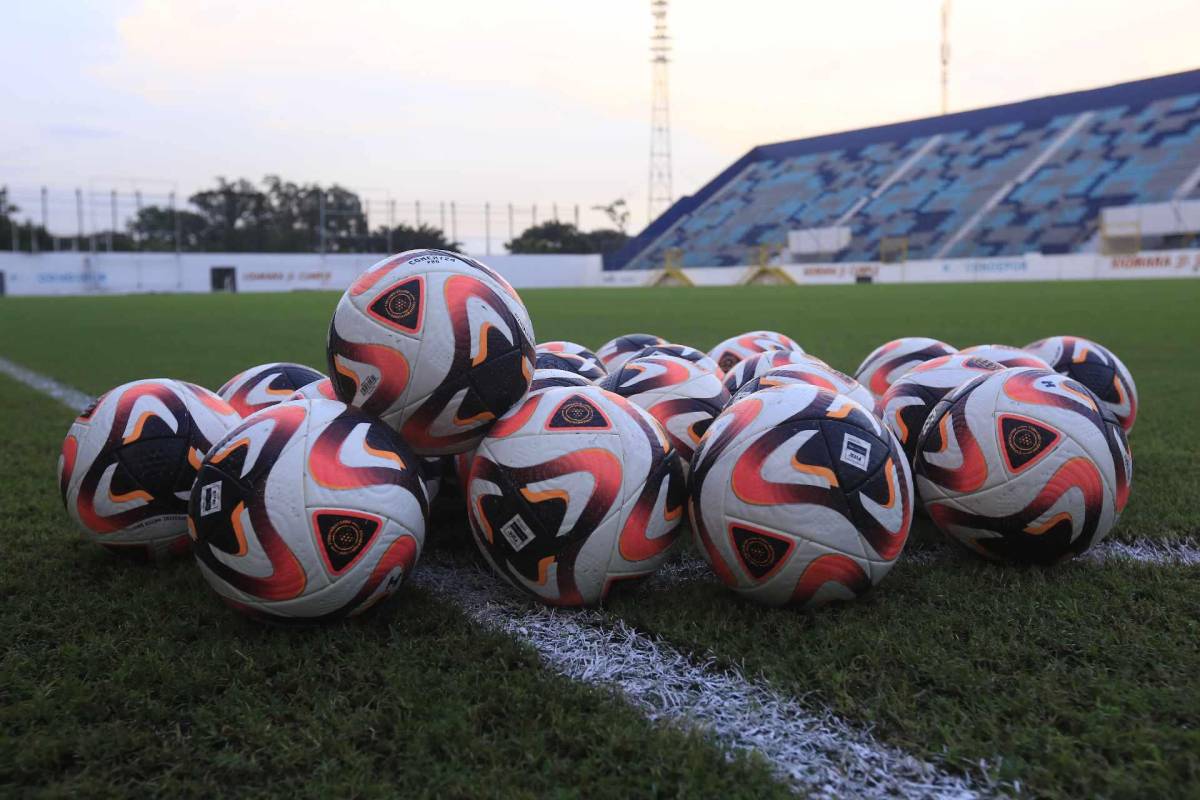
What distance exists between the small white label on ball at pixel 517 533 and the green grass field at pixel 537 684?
0.32 m

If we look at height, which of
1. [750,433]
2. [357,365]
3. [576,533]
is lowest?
[576,533]

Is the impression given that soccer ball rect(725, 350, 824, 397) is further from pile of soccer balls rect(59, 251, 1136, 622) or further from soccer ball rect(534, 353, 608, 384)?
pile of soccer balls rect(59, 251, 1136, 622)

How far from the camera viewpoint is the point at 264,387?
182 inches

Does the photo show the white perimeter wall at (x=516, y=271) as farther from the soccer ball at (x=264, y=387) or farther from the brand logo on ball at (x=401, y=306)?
the brand logo on ball at (x=401, y=306)

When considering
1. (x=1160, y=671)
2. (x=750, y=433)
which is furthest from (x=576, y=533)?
(x=1160, y=671)

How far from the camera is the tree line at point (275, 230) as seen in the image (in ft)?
193

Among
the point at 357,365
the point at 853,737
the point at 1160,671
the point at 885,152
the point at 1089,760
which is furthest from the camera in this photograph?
the point at 885,152

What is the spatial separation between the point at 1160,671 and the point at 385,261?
3029mm

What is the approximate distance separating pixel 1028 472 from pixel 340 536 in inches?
103

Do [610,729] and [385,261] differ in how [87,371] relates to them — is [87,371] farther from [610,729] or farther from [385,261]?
[610,729]

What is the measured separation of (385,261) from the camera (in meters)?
3.57

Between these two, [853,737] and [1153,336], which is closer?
[853,737]

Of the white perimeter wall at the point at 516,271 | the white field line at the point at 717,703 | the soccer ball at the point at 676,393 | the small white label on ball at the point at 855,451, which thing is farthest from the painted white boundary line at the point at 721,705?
the white perimeter wall at the point at 516,271

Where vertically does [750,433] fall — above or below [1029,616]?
above
